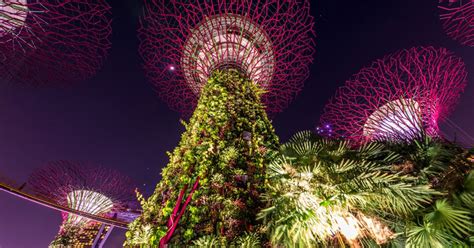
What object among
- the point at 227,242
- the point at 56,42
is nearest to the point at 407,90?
the point at 227,242

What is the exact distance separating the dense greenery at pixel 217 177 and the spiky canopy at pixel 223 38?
108 inches

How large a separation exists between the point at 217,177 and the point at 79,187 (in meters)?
12.5

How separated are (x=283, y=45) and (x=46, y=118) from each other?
22.0m

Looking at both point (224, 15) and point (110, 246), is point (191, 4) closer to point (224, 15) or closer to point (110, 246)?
point (224, 15)

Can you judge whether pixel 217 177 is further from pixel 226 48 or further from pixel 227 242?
pixel 226 48

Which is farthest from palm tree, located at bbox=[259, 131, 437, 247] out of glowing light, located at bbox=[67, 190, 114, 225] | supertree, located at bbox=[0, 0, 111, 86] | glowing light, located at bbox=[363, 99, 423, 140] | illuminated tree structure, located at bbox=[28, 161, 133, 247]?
glowing light, located at bbox=[67, 190, 114, 225]

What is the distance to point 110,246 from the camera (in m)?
24.4

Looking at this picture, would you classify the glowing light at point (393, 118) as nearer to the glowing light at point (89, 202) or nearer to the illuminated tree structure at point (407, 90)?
the illuminated tree structure at point (407, 90)

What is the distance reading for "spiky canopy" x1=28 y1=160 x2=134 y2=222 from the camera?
1212cm

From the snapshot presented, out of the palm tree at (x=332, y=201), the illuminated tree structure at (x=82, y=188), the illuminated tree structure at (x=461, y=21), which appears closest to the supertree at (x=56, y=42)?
the palm tree at (x=332, y=201)

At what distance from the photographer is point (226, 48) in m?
7.49

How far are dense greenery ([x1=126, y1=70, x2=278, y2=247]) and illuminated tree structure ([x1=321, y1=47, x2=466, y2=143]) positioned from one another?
574 centimetres

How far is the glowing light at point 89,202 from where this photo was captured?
12008 mm

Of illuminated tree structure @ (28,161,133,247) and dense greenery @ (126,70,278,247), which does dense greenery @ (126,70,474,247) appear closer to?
dense greenery @ (126,70,278,247)
